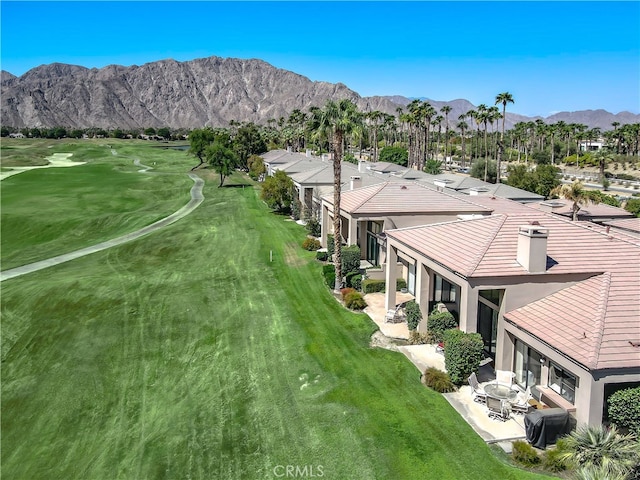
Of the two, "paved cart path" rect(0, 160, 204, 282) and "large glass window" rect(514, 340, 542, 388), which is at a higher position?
"large glass window" rect(514, 340, 542, 388)

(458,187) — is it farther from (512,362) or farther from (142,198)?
(142,198)

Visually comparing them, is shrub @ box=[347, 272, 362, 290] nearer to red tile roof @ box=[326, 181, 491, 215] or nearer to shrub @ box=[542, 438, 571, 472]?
red tile roof @ box=[326, 181, 491, 215]

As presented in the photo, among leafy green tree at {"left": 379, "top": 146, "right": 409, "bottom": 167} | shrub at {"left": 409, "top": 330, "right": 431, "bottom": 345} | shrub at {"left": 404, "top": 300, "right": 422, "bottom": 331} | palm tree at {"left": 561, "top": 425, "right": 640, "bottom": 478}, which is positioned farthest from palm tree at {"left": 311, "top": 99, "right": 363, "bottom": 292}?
leafy green tree at {"left": 379, "top": 146, "right": 409, "bottom": 167}

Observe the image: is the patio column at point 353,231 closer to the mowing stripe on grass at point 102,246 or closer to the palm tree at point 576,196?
the palm tree at point 576,196

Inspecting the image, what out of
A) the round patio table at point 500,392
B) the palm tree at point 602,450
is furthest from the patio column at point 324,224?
the palm tree at point 602,450

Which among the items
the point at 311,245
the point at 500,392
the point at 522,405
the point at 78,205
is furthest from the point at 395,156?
the point at 522,405

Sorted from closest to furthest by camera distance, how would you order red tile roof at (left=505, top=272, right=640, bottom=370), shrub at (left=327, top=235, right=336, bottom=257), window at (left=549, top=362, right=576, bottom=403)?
red tile roof at (left=505, top=272, right=640, bottom=370), window at (left=549, top=362, right=576, bottom=403), shrub at (left=327, top=235, right=336, bottom=257)
